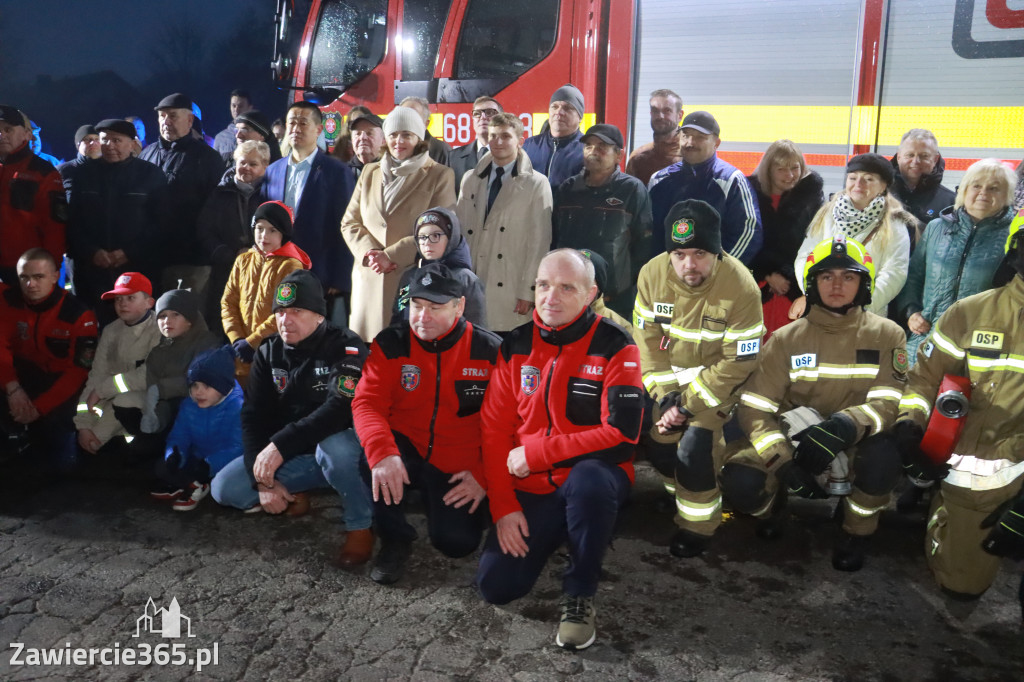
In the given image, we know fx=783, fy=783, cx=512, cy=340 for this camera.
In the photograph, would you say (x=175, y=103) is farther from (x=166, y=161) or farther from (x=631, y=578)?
(x=631, y=578)

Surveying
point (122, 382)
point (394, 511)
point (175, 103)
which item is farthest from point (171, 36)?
point (394, 511)

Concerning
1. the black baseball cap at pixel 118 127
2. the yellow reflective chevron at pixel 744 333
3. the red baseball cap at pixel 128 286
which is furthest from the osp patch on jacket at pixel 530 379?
the black baseball cap at pixel 118 127

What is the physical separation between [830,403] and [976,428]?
0.59 meters

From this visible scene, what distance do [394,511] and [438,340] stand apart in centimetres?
75

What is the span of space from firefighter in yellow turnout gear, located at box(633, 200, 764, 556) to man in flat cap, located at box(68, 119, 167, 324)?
12.1 ft

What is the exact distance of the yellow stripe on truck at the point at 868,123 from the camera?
202 inches

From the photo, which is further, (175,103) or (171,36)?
(171,36)

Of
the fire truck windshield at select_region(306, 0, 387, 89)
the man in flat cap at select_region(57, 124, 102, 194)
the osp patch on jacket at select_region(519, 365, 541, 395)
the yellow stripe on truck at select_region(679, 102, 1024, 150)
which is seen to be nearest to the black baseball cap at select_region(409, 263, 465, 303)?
the osp patch on jacket at select_region(519, 365, 541, 395)

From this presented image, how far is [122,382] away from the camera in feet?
15.1

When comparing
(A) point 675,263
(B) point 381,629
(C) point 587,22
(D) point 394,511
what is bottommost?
(B) point 381,629

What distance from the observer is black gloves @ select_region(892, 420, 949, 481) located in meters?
3.31

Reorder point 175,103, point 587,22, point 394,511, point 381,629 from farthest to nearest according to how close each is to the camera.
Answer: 1. point 587,22
2. point 175,103
3. point 394,511
4. point 381,629

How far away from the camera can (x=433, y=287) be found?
10.8ft

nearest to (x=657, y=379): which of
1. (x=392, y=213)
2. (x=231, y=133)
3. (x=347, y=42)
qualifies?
(x=392, y=213)
